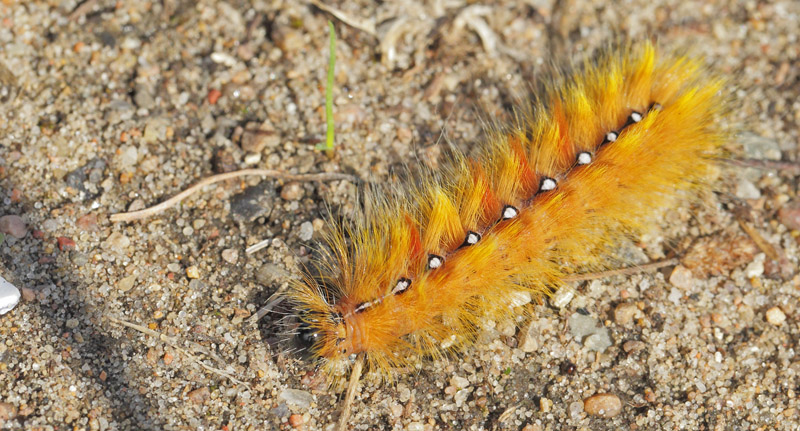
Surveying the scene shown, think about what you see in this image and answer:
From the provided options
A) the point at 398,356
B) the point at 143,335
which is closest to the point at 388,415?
the point at 398,356

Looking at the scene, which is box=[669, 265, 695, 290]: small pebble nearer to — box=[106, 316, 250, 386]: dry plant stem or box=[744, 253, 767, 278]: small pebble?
box=[744, 253, 767, 278]: small pebble

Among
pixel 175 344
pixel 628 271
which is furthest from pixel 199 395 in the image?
pixel 628 271

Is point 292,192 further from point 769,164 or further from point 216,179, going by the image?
point 769,164

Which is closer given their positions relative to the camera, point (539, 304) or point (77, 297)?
point (77, 297)

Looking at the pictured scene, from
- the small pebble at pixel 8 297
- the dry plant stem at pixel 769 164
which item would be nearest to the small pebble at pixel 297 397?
the small pebble at pixel 8 297

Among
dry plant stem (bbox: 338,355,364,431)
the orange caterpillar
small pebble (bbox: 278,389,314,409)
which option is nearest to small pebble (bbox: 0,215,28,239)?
the orange caterpillar

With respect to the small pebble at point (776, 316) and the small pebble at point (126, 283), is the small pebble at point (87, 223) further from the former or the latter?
the small pebble at point (776, 316)

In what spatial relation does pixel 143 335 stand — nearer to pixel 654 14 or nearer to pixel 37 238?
pixel 37 238
